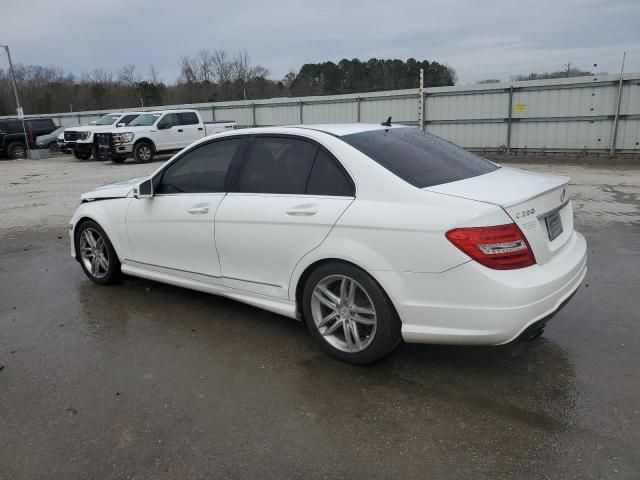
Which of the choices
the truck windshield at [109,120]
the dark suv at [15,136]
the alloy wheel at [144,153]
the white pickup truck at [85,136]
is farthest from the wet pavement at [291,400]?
the dark suv at [15,136]

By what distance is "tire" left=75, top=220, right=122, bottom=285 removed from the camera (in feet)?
17.2

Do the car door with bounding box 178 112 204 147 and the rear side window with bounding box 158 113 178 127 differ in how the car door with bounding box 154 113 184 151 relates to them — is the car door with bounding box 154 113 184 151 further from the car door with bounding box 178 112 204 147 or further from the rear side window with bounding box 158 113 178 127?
the car door with bounding box 178 112 204 147

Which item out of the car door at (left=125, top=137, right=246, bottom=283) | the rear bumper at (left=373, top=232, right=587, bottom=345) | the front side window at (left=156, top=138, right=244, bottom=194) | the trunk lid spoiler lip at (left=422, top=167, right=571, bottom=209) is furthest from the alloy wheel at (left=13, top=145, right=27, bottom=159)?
the rear bumper at (left=373, top=232, right=587, bottom=345)

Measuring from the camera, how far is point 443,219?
303cm

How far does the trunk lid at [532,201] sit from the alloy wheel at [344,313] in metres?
0.83

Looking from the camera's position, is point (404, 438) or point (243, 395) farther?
point (243, 395)

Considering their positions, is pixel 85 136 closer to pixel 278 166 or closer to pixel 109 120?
pixel 109 120

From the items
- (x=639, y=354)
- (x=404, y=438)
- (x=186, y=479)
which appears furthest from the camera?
(x=639, y=354)

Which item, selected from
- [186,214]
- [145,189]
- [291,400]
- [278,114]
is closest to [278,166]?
[186,214]

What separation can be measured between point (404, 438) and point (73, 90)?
226ft

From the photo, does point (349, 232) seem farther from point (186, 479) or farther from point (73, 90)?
point (73, 90)

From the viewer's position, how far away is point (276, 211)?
373cm

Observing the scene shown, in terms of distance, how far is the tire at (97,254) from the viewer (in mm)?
5254

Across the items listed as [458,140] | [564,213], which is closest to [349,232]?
[564,213]
